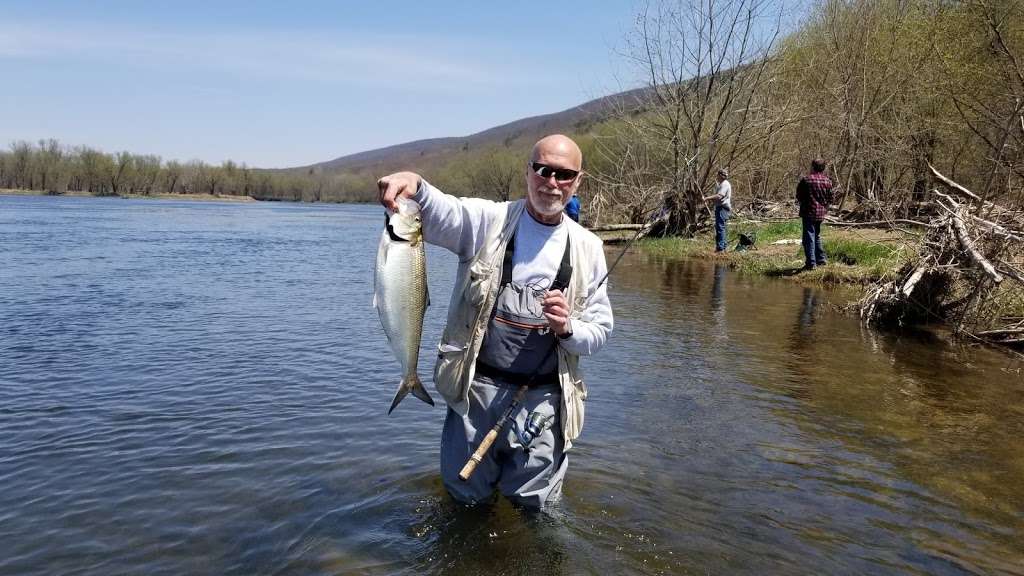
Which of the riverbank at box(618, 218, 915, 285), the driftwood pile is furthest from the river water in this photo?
the riverbank at box(618, 218, 915, 285)

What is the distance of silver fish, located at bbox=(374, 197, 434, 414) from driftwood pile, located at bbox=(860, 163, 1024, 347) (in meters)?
8.73

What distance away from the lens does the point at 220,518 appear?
4.88m

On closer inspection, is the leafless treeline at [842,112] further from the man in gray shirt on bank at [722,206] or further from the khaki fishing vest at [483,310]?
the khaki fishing vest at [483,310]

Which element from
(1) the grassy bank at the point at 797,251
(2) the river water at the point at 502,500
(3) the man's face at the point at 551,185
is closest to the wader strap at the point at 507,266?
(3) the man's face at the point at 551,185

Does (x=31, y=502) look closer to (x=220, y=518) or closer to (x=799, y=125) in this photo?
(x=220, y=518)

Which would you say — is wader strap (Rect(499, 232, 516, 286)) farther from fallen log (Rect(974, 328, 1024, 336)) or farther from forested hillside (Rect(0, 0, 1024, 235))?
forested hillside (Rect(0, 0, 1024, 235))

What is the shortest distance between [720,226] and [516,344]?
18726mm

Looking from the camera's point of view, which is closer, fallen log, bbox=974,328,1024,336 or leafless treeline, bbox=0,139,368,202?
fallen log, bbox=974,328,1024,336

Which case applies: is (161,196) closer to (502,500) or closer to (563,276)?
(502,500)

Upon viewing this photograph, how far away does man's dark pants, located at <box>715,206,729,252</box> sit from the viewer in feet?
69.9

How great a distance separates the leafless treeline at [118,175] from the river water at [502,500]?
12464 centimetres

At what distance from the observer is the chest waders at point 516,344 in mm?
4008

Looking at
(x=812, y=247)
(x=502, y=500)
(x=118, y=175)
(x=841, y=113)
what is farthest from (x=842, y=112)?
(x=118, y=175)

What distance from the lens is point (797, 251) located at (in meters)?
19.3
